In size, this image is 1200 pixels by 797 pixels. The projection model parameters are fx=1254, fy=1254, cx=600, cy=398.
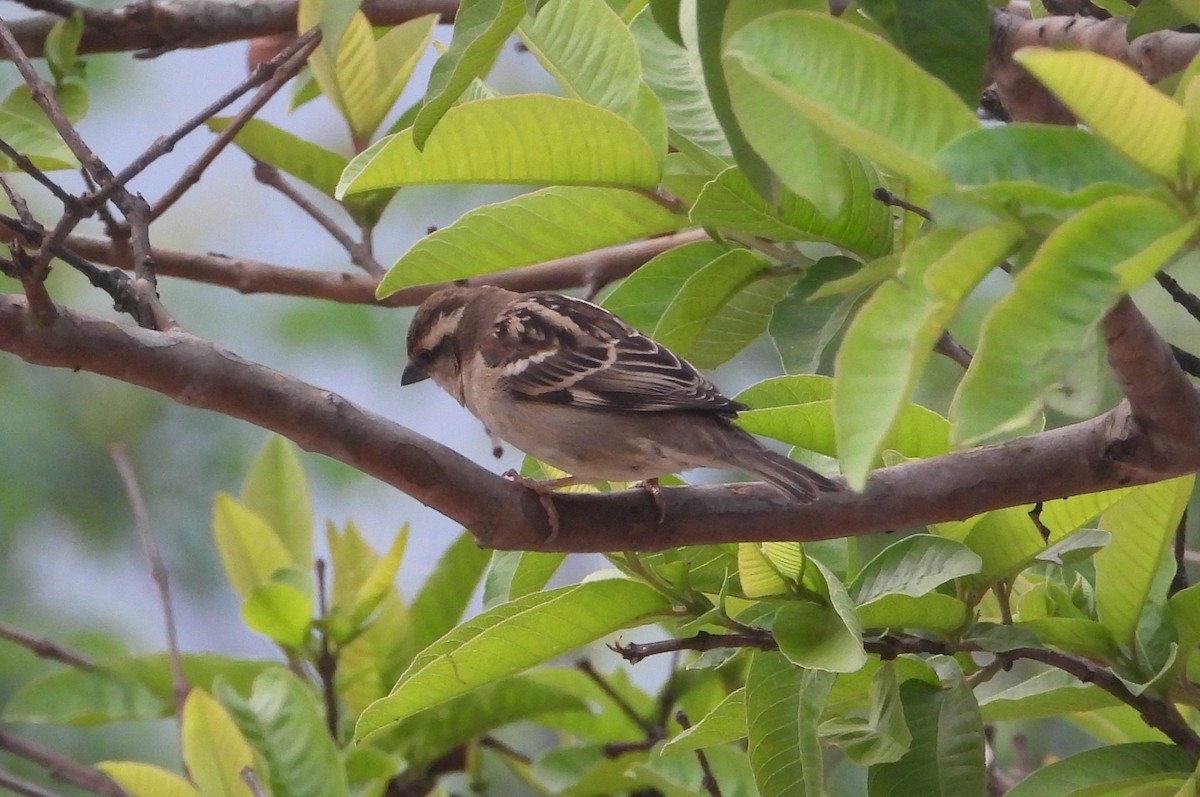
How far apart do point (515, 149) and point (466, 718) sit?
4.33ft

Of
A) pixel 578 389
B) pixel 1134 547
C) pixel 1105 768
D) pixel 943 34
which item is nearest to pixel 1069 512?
pixel 1134 547

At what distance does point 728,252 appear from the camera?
2125 millimetres

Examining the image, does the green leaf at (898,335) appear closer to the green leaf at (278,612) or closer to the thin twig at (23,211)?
the thin twig at (23,211)

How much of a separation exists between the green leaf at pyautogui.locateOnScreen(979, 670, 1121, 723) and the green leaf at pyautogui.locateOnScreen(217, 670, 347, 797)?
1.12m

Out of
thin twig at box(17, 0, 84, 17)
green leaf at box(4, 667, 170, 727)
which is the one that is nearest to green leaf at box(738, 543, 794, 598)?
green leaf at box(4, 667, 170, 727)

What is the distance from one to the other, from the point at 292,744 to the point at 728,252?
117cm

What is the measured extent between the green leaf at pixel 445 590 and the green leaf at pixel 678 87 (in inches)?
46.3

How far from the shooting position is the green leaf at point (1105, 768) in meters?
1.78

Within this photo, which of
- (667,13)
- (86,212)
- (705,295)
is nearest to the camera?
(667,13)

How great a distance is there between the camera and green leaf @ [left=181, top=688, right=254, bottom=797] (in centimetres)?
233

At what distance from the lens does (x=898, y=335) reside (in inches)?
36.6

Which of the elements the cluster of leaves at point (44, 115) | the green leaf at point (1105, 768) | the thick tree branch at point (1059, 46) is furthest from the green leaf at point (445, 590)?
the thick tree branch at point (1059, 46)

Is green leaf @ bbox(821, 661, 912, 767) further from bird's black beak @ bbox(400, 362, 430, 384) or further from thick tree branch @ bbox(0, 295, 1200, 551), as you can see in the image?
bird's black beak @ bbox(400, 362, 430, 384)

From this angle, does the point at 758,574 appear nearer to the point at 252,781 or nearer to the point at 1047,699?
the point at 1047,699
